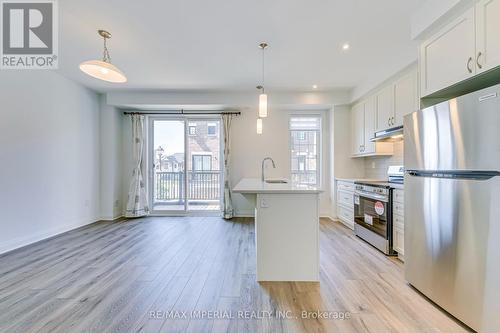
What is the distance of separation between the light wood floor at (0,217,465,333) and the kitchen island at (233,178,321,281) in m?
0.12

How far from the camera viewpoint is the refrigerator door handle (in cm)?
153

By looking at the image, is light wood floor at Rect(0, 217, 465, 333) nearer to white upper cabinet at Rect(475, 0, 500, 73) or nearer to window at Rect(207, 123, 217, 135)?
white upper cabinet at Rect(475, 0, 500, 73)

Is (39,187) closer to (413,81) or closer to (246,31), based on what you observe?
(246,31)

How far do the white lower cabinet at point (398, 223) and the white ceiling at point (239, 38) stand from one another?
71.8 inches

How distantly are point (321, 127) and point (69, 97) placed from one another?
17.0ft

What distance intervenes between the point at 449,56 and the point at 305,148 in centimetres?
360

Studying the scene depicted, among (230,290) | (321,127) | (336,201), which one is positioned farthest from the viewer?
(321,127)

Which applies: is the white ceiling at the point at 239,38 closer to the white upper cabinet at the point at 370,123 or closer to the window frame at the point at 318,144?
the white upper cabinet at the point at 370,123

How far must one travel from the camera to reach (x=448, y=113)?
1783mm

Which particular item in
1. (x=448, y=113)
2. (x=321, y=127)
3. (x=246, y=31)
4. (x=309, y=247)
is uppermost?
(x=246, y=31)

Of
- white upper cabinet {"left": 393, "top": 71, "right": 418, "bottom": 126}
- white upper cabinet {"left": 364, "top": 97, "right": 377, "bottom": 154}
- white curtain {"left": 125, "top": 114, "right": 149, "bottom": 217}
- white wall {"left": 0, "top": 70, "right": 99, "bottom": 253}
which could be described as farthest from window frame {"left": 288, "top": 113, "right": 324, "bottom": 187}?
white wall {"left": 0, "top": 70, "right": 99, "bottom": 253}

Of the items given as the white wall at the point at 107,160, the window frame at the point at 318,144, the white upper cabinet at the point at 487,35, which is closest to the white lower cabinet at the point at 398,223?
the white upper cabinet at the point at 487,35

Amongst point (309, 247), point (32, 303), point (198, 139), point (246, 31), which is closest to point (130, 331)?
point (32, 303)

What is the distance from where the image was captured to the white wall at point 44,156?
10.6 feet
